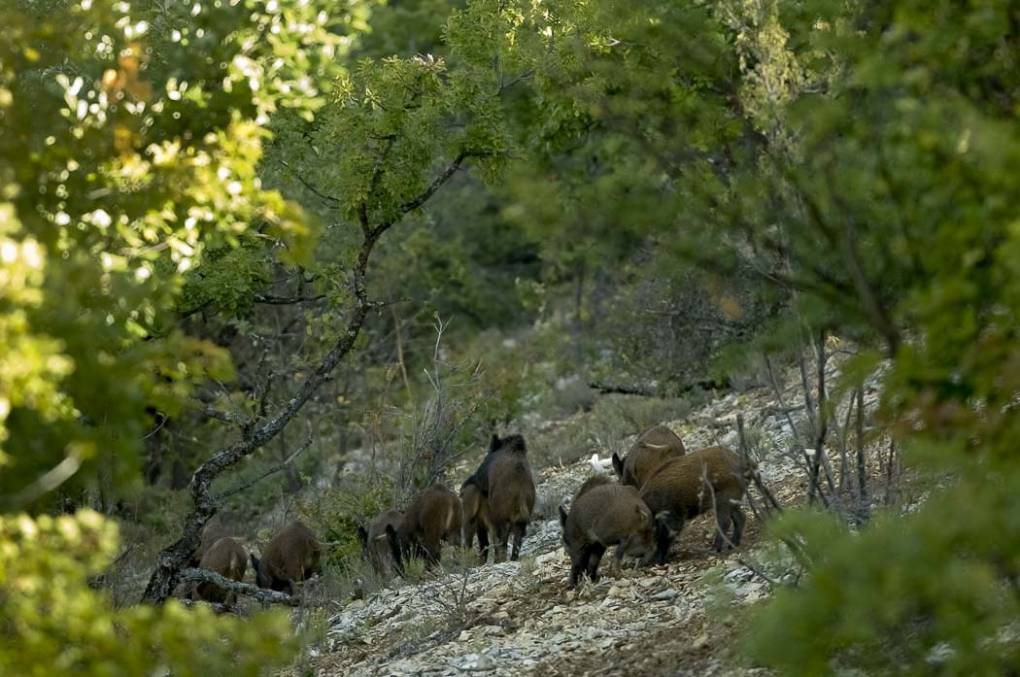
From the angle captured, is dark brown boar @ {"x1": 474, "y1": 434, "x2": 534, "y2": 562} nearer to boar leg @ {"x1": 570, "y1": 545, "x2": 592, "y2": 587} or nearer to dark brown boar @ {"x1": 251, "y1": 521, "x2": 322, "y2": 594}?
dark brown boar @ {"x1": 251, "y1": 521, "x2": 322, "y2": 594}

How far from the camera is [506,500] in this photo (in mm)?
14742

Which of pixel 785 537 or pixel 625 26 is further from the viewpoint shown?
pixel 625 26

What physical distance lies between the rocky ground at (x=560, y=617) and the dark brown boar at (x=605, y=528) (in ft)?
0.62

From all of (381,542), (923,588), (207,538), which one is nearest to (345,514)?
(207,538)

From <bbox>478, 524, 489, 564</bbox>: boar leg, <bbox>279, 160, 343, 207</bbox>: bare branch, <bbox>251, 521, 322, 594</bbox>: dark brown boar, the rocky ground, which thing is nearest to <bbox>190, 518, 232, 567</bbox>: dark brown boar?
<bbox>251, 521, 322, 594</bbox>: dark brown boar

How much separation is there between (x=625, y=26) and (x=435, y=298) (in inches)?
976

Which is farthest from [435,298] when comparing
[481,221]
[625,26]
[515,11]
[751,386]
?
[625,26]

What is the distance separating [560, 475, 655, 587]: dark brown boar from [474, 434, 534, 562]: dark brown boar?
218 cm

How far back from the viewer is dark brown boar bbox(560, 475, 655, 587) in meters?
12.2

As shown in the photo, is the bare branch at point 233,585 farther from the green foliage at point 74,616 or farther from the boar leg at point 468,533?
the green foliage at point 74,616

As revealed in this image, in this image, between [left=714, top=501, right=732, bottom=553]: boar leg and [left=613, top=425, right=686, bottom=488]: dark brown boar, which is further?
[left=613, top=425, right=686, bottom=488]: dark brown boar

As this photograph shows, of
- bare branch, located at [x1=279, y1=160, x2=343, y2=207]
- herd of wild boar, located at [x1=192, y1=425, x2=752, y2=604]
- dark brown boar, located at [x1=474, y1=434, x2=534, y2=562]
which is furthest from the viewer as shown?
dark brown boar, located at [x1=474, y1=434, x2=534, y2=562]

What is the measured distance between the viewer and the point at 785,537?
867cm

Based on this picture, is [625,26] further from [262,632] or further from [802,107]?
[262,632]
